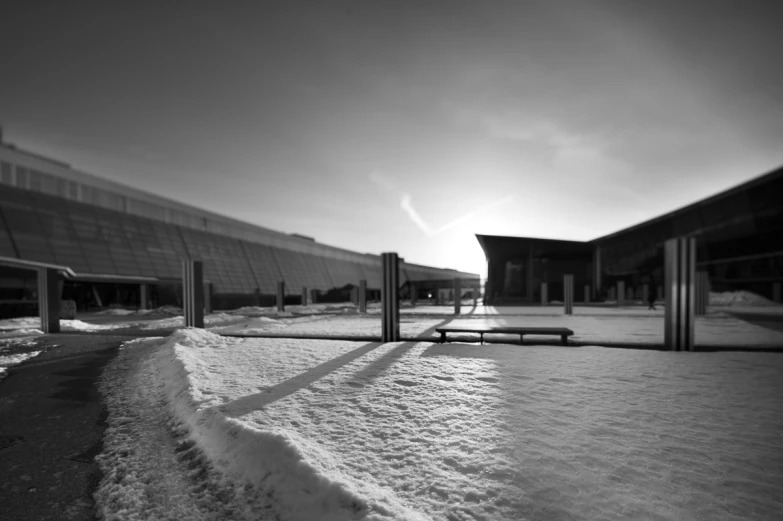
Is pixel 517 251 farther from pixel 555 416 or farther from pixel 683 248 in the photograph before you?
pixel 555 416

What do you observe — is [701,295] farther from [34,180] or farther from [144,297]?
[34,180]

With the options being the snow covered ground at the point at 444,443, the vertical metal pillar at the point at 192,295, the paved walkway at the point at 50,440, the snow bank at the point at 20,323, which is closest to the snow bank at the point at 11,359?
the paved walkway at the point at 50,440

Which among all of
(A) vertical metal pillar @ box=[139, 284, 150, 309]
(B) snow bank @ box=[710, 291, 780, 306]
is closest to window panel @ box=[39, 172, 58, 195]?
(A) vertical metal pillar @ box=[139, 284, 150, 309]

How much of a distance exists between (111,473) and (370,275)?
74.1 m

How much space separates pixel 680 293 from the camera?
29.5 feet

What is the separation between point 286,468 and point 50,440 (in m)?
3.06

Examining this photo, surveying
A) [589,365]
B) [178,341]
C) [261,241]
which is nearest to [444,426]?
[589,365]

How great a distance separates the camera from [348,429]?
3.98 meters

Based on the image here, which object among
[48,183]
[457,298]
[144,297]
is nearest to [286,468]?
[457,298]

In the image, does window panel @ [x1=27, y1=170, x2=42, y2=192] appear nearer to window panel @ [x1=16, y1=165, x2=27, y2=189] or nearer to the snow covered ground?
window panel @ [x1=16, y1=165, x2=27, y2=189]

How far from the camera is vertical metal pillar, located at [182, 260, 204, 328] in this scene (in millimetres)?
13672

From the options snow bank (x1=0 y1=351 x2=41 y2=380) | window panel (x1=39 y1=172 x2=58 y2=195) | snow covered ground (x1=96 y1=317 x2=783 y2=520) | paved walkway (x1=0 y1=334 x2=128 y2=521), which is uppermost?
window panel (x1=39 y1=172 x2=58 y2=195)

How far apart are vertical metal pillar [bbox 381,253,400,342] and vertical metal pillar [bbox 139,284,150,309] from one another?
83.2ft

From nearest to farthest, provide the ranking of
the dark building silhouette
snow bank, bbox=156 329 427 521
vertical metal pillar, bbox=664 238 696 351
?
1. snow bank, bbox=156 329 427 521
2. vertical metal pillar, bbox=664 238 696 351
3. the dark building silhouette
